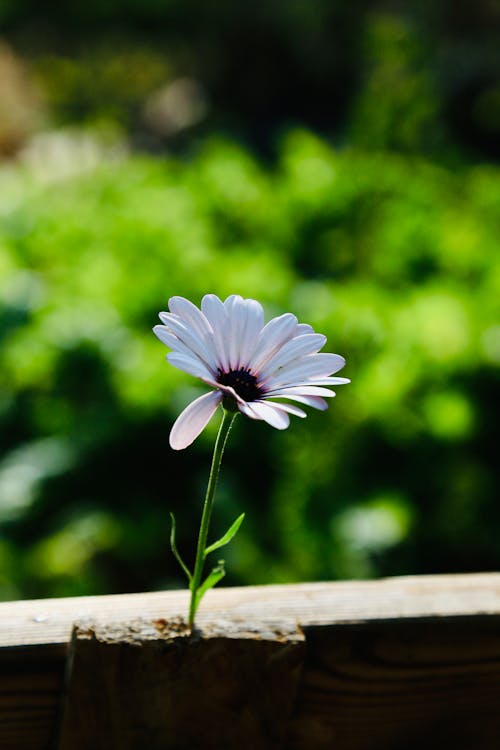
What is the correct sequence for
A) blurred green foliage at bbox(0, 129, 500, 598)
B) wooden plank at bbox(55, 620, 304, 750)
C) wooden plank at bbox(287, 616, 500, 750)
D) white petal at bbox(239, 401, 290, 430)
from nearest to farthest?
white petal at bbox(239, 401, 290, 430)
wooden plank at bbox(55, 620, 304, 750)
wooden plank at bbox(287, 616, 500, 750)
blurred green foliage at bbox(0, 129, 500, 598)

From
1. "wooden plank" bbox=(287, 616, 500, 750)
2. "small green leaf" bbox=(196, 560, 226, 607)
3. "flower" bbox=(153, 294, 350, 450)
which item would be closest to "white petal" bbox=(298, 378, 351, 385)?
"flower" bbox=(153, 294, 350, 450)

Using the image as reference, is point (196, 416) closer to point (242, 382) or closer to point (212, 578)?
point (242, 382)

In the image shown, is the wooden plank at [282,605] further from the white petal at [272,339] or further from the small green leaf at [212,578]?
the white petal at [272,339]

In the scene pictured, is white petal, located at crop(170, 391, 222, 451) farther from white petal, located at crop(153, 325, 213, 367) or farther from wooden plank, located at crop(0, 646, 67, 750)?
wooden plank, located at crop(0, 646, 67, 750)

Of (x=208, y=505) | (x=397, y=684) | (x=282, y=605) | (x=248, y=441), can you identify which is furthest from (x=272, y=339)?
(x=248, y=441)

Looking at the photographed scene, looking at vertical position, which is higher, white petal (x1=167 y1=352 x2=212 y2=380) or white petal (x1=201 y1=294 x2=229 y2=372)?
white petal (x1=201 y1=294 x2=229 y2=372)

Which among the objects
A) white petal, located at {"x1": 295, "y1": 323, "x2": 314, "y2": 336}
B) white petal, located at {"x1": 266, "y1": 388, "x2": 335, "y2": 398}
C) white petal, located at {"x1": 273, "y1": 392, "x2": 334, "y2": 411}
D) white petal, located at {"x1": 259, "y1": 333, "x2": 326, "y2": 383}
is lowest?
→ white petal, located at {"x1": 273, "y1": 392, "x2": 334, "y2": 411}

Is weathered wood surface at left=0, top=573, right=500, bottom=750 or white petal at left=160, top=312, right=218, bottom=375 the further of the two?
weathered wood surface at left=0, top=573, right=500, bottom=750
